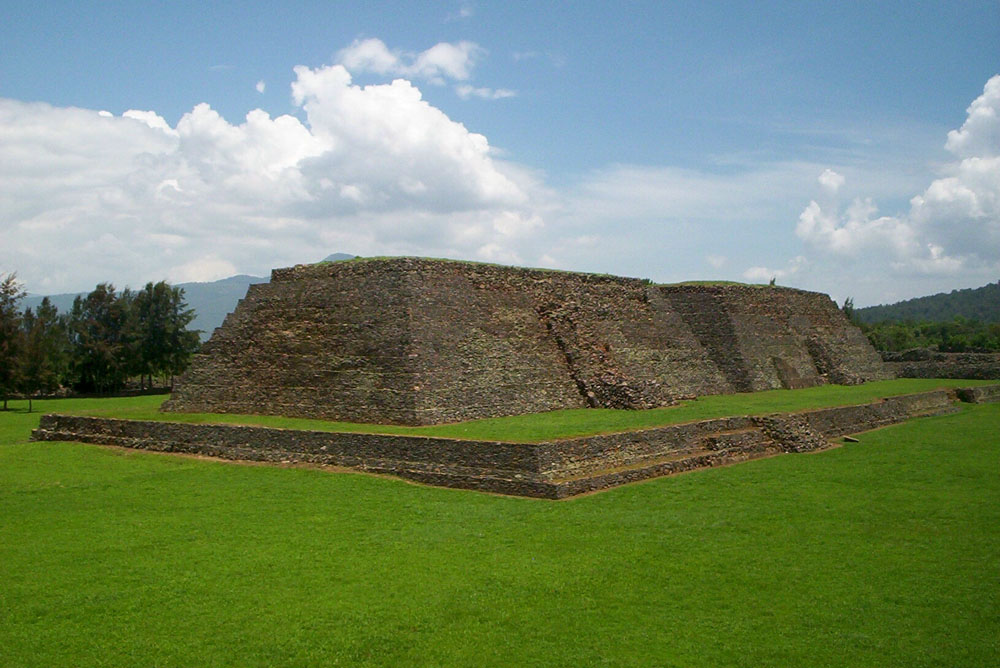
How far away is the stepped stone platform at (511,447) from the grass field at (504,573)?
1.65 ft

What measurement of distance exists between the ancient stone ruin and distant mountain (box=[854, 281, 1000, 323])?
115 m

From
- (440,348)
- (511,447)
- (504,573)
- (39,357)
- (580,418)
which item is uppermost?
(39,357)

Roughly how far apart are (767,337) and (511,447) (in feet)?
61.4

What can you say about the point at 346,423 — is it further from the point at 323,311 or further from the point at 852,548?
the point at 852,548

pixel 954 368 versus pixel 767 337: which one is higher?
pixel 767 337

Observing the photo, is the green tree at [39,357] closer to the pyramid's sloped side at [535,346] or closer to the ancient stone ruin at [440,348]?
the ancient stone ruin at [440,348]

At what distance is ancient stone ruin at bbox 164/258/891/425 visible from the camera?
713 inches

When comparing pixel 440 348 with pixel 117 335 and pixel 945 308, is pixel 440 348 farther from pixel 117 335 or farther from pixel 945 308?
pixel 945 308

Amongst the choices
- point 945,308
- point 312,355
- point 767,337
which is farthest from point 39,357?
point 945,308

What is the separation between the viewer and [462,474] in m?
13.8

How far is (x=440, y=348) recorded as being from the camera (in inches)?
724

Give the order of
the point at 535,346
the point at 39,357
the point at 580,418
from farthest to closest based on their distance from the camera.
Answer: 1. the point at 39,357
2. the point at 535,346
3. the point at 580,418

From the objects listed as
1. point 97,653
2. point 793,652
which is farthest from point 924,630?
point 97,653

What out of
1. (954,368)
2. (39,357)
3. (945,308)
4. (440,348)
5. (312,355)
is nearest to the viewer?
(440,348)
